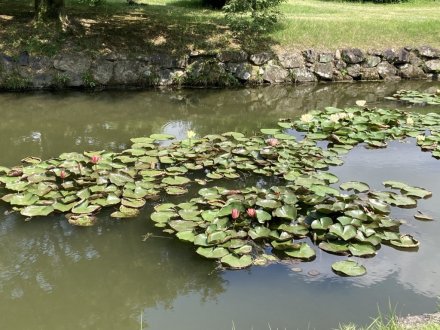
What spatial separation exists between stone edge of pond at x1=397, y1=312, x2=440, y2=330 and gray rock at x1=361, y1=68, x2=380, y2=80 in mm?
10157

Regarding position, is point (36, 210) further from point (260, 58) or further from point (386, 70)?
point (386, 70)

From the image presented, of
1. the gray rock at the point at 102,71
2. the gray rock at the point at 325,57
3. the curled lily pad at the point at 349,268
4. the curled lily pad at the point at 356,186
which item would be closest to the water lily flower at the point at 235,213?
the curled lily pad at the point at 349,268

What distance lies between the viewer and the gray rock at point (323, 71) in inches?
503

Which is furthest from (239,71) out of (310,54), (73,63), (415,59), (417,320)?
(417,320)

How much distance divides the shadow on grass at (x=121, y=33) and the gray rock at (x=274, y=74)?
0.58m

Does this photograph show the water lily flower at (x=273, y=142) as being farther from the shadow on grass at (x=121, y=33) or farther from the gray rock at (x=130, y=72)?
the shadow on grass at (x=121, y=33)

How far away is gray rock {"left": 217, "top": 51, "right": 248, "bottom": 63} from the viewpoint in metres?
12.1

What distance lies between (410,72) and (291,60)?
3342 mm

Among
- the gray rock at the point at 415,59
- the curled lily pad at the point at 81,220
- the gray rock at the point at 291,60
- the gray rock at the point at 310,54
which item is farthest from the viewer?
the gray rock at the point at 415,59

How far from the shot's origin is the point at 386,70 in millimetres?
13133

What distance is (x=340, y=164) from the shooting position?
22.5 ft

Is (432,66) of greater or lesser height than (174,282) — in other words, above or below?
above

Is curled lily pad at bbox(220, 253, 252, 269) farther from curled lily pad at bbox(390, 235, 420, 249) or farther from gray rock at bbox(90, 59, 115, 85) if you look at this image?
gray rock at bbox(90, 59, 115, 85)

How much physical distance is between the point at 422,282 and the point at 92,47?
9520 millimetres
